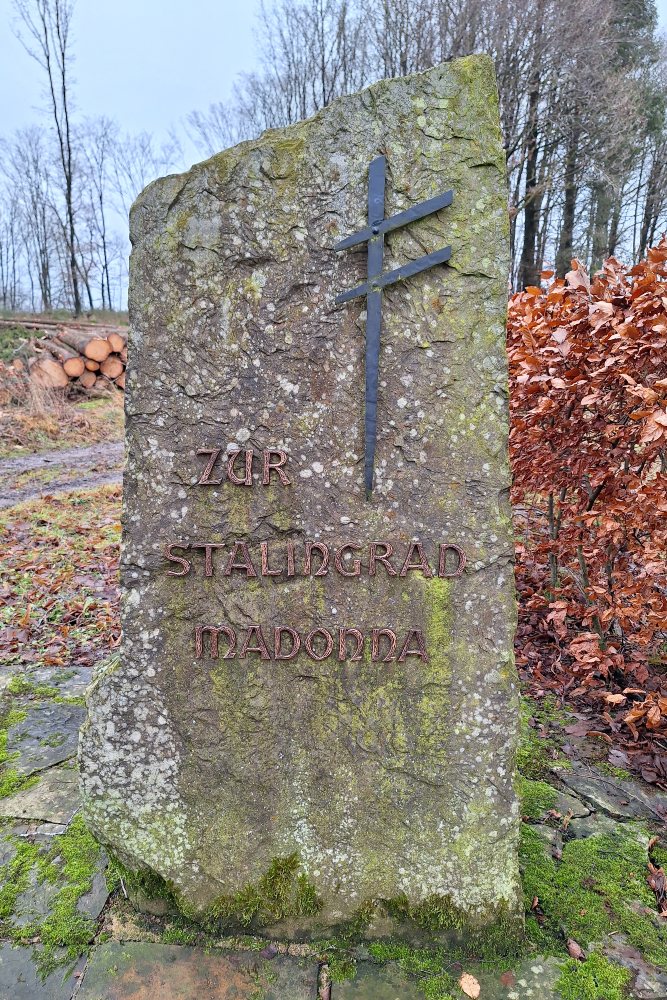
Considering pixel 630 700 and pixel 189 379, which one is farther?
pixel 630 700

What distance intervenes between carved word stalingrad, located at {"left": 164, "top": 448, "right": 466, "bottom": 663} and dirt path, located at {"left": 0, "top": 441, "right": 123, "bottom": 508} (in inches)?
242

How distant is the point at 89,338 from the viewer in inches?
539

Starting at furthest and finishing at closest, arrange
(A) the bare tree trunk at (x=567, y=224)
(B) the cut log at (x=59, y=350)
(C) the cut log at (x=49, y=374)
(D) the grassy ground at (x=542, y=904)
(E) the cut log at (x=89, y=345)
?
(A) the bare tree trunk at (x=567, y=224)
(E) the cut log at (x=89, y=345)
(B) the cut log at (x=59, y=350)
(C) the cut log at (x=49, y=374)
(D) the grassy ground at (x=542, y=904)

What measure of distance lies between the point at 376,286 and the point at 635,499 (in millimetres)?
1766

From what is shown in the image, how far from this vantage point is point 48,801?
2.59 meters

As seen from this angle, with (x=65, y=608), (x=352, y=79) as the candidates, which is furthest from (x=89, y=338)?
(x=352, y=79)

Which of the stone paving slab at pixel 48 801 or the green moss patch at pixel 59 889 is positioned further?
the stone paving slab at pixel 48 801

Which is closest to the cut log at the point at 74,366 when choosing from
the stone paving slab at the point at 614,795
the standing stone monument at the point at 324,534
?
the standing stone monument at the point at 324,534

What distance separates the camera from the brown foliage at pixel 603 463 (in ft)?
8.84

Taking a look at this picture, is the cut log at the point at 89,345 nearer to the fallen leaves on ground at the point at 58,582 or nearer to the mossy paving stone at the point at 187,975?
the fallen leaves on ground at the point at 58,582

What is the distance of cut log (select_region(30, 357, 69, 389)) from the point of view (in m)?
12.0

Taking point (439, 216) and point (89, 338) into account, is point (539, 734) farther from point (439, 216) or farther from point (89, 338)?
point (89, 338)

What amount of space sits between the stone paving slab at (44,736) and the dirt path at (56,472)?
4.61 m

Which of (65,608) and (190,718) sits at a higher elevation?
(190,718)
